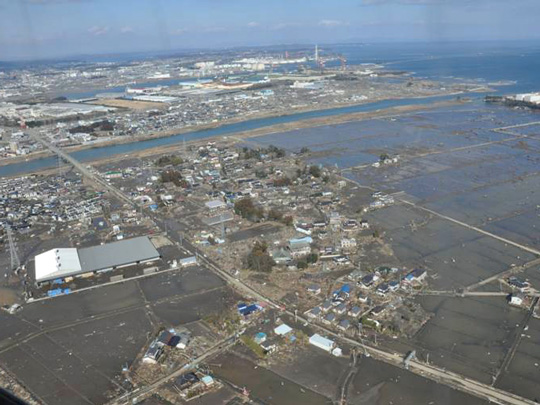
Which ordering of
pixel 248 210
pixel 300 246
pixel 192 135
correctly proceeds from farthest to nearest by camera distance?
pixel 192 135, pixel 248 210, pixel 300 246

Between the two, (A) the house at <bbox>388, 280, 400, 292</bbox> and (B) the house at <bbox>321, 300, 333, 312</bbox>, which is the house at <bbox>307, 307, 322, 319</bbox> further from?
(A) the house at <bbox>388, 280, 400, 292</bbox>

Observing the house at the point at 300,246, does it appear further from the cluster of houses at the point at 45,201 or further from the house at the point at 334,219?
the cluster of houses at the point at 45,201

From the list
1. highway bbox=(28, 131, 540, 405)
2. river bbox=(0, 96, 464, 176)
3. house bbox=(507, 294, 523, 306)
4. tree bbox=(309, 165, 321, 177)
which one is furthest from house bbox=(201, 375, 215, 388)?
river bbox=(0, 96, 464, 176)

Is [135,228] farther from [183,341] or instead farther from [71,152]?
[71,152]

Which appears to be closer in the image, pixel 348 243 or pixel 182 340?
pixel 182 340

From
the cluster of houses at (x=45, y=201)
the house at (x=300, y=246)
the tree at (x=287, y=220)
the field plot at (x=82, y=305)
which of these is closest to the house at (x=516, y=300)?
the house at (x=300, y=246)

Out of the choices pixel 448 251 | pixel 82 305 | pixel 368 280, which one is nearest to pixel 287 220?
pixel 368 280

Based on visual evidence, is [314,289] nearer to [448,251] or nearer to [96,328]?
[448,251]

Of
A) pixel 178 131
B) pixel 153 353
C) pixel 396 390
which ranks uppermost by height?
pixel 178 131
